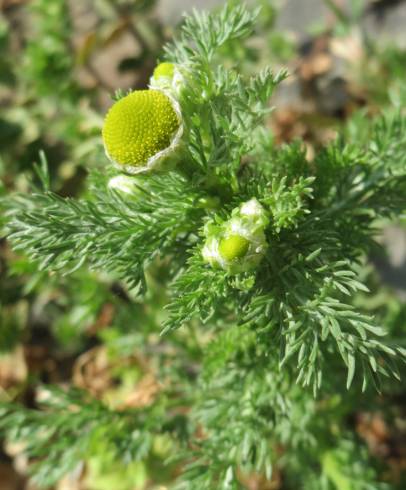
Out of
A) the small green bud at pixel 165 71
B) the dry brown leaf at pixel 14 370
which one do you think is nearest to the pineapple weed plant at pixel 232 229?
the small green bud at pixel 165 71

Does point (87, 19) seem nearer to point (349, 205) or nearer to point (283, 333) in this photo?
point (349, 205)

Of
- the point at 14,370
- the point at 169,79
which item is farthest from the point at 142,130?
the point at 14,370

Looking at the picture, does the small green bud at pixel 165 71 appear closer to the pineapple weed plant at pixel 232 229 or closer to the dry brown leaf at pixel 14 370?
the pineapple weed plant at pixel 232 229

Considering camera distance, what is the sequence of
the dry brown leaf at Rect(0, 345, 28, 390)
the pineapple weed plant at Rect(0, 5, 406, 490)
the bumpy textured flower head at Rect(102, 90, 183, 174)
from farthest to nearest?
the dry brown leaf at Rect(0, 345, 28, 390), the pineapple weed plant at Rect(0, 5, 406, 490), the bumpy textured flower head at Rect(102, 90, 183, 174)

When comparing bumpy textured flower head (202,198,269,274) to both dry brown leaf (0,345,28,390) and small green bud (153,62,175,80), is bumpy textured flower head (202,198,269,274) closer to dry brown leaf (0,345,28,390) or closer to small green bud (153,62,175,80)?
small green bud (153,62,175,80)

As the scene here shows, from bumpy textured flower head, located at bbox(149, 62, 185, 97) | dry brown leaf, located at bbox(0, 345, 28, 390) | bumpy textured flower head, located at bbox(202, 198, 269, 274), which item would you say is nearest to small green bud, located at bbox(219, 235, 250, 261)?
bumpy textured flower head, located at bbox(202, 198, 269, 274)

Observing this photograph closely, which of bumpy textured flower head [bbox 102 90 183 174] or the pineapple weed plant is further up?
bumpy textured flower head [bbox 102 90 183 174]

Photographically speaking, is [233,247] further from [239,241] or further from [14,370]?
[14,370]
